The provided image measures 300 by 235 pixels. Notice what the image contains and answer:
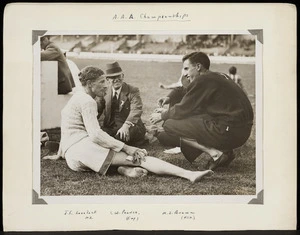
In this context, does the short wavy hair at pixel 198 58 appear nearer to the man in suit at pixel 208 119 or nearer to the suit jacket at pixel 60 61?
the man in suit at pixel 208 119

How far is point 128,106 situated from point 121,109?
22 mm

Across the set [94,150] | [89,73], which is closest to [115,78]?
[89,73]

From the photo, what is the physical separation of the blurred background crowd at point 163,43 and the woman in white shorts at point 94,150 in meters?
0.15

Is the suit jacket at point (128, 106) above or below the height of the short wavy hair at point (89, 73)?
below

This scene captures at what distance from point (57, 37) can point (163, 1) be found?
0.32 m

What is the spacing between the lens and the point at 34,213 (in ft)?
3.41

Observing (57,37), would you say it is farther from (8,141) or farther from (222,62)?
(222,62)

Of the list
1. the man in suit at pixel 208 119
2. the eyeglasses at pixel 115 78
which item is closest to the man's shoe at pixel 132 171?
the man in suit at pixel 208 119

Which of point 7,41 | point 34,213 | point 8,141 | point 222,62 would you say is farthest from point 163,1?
point 34,213

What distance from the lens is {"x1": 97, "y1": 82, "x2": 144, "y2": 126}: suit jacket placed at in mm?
1055

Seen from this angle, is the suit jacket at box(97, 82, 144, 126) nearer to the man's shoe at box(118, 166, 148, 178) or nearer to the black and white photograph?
the black and white photograph

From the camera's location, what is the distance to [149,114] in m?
1.05

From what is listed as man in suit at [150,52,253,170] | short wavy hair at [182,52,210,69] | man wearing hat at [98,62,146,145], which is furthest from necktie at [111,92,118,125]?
short wavy hair at [182,52,210,69]

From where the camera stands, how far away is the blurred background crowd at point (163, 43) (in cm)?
105
